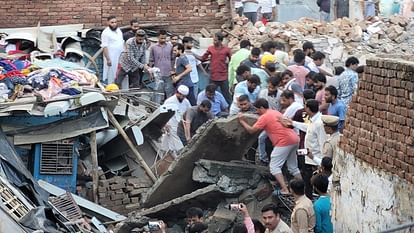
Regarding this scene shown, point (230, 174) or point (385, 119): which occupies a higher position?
point (385, 119)

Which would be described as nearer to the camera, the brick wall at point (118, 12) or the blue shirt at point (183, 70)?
the blue shirt at point (183, 70)

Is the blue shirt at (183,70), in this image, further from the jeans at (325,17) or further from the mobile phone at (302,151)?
the jeans at (325,17)

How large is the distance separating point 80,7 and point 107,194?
7.33 meters

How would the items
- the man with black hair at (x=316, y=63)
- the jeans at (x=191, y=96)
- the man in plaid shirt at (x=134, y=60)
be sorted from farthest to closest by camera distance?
the man in plaid shirt at (x=134, y=60), the jeans at (x=191, y=96), the man with black hair at (x=316, y=63)

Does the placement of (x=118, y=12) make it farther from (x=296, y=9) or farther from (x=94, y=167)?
(x=94, y=167)

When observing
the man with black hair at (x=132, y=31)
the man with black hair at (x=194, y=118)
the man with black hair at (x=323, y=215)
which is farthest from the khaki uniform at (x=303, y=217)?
the man with black hair at (x=132, y=31)

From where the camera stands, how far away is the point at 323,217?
11250 millimetres

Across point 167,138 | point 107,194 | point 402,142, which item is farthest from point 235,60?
point 402,142

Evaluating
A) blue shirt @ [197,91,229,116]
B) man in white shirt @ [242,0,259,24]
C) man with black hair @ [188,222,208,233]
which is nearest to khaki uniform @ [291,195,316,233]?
man with black hair @ [188,222,208,233]

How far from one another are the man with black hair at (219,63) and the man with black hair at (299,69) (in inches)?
110

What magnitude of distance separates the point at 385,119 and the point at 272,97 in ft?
17.9

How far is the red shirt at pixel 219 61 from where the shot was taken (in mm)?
19672

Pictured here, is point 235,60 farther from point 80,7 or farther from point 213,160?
point 80,7

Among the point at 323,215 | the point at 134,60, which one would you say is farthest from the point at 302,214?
the point at 134,60
